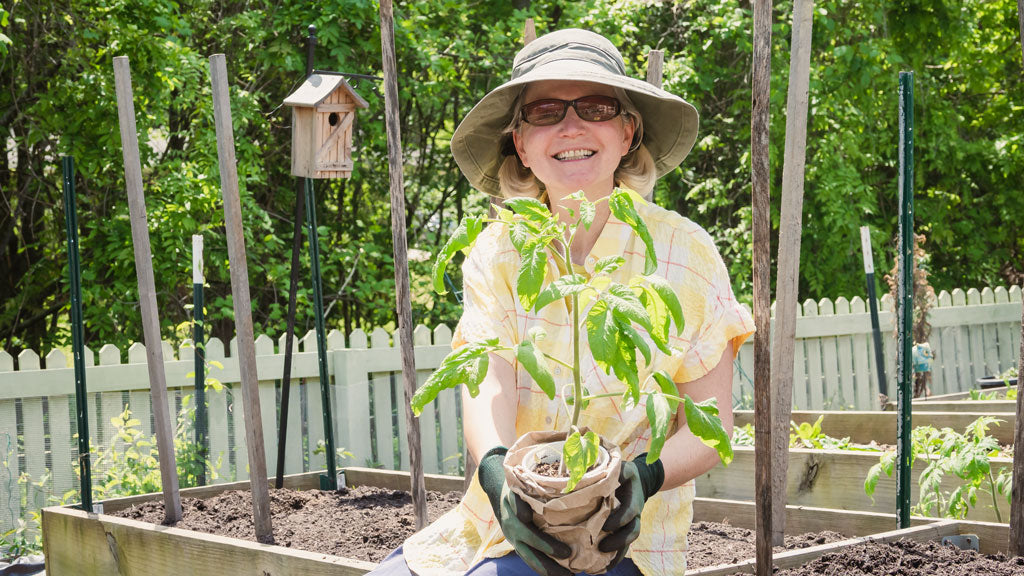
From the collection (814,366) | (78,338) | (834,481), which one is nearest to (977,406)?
(834,481)

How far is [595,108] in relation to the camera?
199cm

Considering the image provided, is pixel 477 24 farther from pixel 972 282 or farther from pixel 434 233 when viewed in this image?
pixel 972 282

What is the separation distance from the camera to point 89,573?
361 cm

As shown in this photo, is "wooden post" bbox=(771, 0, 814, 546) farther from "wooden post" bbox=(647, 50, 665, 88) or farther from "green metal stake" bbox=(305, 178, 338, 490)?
"green metal stake" bbox=(305, 178, 338, 490)

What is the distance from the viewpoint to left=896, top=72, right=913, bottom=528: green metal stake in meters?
2.69

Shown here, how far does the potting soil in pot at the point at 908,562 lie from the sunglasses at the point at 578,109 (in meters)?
1.16

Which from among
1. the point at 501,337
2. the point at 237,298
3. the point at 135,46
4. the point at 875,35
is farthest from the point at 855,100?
the point at 501,337

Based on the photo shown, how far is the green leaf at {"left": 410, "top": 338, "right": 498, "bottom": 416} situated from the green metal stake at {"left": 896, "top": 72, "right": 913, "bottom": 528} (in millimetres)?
1567

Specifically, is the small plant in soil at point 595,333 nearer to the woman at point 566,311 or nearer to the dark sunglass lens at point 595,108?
the woman at point 566,311

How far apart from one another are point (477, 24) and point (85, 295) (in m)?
4.14

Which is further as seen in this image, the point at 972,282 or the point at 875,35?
the point at 972,282

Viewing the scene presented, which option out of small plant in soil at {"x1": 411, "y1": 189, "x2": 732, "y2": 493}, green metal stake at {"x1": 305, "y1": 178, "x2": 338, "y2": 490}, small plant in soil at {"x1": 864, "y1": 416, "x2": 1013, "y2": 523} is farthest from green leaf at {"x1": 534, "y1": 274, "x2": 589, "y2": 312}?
green metal stake at {"x1": 305, "y1": 178, "x2": 338, "y2": 490}

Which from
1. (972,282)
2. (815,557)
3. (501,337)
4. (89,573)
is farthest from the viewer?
(972,282)

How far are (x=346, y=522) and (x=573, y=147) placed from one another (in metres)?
2.04
